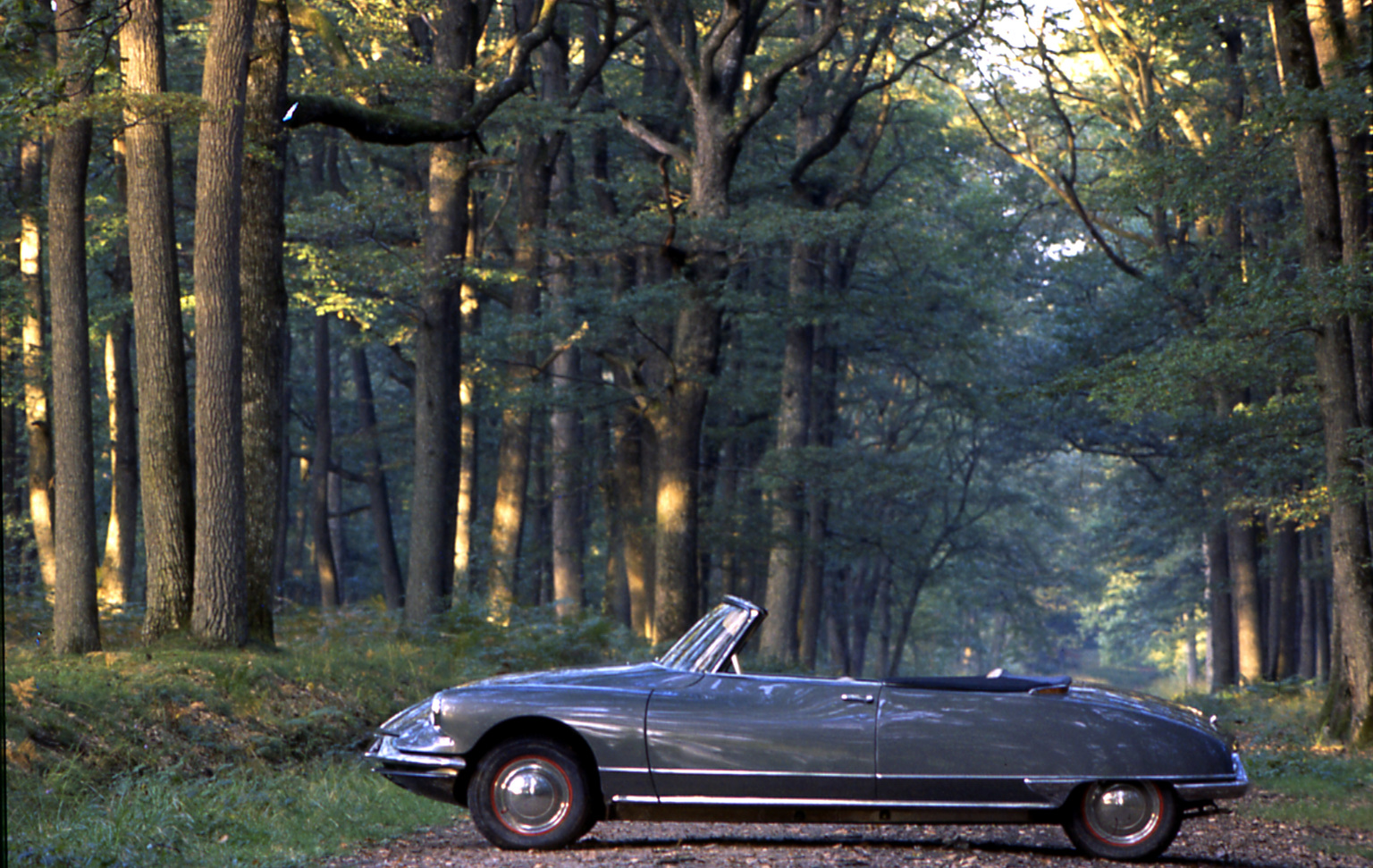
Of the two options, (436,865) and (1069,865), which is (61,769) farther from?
(1069,865)

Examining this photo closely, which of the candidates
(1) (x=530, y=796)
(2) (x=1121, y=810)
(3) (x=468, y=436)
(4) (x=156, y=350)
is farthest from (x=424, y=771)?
(3) (x=468, y=436)

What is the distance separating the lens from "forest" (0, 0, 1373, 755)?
41.5 feet

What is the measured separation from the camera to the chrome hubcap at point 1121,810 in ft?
22.1

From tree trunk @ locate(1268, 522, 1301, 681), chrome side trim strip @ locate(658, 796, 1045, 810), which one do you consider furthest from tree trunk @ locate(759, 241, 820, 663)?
chrome side trim strip @ locate(658, 796, 1045, 810)

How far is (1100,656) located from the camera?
10519 centimetres

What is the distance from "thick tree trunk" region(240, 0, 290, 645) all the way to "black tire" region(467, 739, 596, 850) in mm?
7582

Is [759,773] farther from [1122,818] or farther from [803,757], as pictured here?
[1122,818]

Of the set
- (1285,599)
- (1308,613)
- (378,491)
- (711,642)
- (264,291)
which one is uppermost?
(264,291)

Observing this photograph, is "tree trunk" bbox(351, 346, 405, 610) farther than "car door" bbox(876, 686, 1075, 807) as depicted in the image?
Yes

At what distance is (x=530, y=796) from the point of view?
263 inches

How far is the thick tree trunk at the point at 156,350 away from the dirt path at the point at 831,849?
5.54 m

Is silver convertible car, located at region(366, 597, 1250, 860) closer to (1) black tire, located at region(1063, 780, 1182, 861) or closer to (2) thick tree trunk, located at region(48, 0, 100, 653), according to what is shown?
(1) black tire, located at region(1063, 780, 1182, 861)

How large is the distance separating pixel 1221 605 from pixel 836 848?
80.7 feet

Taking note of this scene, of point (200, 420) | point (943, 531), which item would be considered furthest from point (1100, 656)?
point (200, 420)
